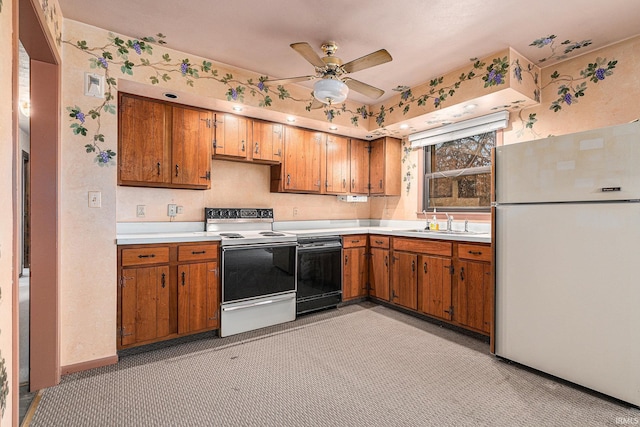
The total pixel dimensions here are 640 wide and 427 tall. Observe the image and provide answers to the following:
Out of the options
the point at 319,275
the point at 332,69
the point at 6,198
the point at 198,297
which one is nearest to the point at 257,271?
the point at 198,297

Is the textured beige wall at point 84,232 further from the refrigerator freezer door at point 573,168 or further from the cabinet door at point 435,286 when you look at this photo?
the refrigerator freezer door at point 573,168

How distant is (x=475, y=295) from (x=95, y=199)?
3.21 m

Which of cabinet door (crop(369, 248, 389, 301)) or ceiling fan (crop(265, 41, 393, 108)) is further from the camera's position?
cabinet door (crop(369, 248, 389, 301))

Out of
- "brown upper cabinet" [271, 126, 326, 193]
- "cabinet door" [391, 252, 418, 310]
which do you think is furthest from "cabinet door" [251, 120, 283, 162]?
"cabinet door" [391, 252, 418, 310]

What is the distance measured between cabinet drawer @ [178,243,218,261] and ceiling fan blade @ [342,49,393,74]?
188 centimetres

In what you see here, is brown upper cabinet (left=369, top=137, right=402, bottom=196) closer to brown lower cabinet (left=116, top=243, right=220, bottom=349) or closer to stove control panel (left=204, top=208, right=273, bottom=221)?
stove control panel (left=204, top=208, right=273, bottom=221)

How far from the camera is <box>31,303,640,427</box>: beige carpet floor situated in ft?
5.86

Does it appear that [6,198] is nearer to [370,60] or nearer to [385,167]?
[370,60]

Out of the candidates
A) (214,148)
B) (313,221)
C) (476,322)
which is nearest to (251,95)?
(214,148)

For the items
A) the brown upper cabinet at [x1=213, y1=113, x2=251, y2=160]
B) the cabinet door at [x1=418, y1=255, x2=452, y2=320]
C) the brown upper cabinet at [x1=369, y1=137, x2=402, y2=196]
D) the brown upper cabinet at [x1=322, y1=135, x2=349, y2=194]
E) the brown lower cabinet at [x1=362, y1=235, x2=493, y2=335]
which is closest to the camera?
the brown lower cabinet at [x1=362, y1=235, x2=493, y2=335]

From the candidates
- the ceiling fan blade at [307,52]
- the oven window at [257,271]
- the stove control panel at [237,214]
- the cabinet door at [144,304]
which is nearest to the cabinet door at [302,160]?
the stove control panel at [237,214]

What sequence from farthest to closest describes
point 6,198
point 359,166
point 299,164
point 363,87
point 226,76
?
point 359,166, point 299,164, point 226,76, point 363,87, point 6,198

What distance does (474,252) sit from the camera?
286 centimetres

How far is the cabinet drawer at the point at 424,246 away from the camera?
3096 millimetres
